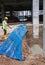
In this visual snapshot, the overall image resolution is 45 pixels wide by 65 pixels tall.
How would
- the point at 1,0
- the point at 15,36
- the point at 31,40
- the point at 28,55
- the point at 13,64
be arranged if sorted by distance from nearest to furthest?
the point at 13,64 → the point at 15,36 → the point at 28,55 → the point at 31,40 → the point at 1,0

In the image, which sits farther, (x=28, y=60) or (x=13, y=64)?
(x=28, y=60)

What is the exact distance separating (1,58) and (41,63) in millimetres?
1546

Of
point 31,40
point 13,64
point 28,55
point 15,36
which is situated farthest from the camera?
point 31,40

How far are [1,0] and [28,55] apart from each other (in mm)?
30225

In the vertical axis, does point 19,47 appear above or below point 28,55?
above

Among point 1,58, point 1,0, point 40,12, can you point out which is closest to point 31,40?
point 40,12

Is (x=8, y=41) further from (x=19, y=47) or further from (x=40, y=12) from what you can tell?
(x=40, y=12)

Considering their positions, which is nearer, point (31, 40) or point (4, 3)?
point (31, 40)

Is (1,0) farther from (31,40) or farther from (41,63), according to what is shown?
(41,63)

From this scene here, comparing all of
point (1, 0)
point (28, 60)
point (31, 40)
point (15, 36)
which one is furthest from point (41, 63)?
point (1, 0)

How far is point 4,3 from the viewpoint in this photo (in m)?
41.2

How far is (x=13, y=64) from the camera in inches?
333

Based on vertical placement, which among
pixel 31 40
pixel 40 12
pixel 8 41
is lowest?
pixel 31 40

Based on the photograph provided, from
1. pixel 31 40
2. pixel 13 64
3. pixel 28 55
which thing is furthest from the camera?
pixel 31 40
